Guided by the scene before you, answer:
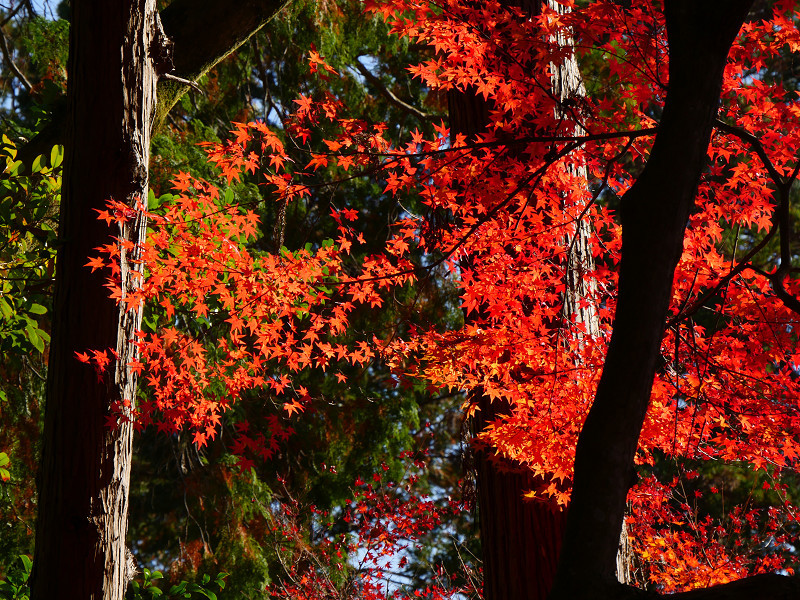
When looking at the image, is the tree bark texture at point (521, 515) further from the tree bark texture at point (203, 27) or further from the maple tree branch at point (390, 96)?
the maple tree branch at point (390, 96)

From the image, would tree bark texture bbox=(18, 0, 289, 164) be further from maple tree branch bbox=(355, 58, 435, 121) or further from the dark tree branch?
maple tree branch bbox=(355, 58, 435, 121)

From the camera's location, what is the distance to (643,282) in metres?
1.72

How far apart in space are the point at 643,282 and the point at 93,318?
2511 mm

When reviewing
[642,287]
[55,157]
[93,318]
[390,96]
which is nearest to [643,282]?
[642,287]

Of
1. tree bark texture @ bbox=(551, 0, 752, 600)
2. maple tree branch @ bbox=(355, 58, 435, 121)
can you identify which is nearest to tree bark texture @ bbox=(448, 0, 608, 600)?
tree bark texture @ bbox=(551, 0, 752, 600)

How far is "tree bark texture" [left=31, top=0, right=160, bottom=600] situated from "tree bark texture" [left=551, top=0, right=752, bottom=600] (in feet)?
7.45

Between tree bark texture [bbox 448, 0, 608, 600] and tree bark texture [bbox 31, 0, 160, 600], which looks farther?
tree bark texture [bbox 448, 0, 608, 600]

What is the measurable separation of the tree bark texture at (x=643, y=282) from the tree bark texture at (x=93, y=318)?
7.45 ft

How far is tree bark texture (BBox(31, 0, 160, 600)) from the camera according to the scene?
3.12m

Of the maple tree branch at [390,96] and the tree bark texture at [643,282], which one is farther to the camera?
the maple tree branch at [390,96]

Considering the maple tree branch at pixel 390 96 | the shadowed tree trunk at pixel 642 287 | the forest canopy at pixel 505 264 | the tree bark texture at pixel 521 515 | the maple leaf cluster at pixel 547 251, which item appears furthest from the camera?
the maple tree branch at pixel 390 96

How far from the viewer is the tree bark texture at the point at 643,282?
5.36 feet

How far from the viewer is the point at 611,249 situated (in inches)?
140

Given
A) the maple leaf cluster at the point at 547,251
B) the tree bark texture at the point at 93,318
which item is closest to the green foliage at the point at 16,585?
the tree bark texture at the point at 93,318
